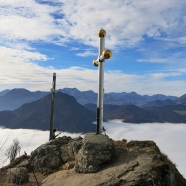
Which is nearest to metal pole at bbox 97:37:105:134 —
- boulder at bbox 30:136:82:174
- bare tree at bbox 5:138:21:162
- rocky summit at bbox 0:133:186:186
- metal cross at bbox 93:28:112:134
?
metal cross at bbox 93:28:112:134

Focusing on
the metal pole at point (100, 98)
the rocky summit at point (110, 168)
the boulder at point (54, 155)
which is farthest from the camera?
the boulder at point (54, 155)

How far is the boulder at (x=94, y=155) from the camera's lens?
48.6 feet

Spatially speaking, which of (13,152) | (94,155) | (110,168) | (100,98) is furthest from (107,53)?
(13,152)

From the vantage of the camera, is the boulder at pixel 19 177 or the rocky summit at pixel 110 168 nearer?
the rocky summit at pixel 110 168

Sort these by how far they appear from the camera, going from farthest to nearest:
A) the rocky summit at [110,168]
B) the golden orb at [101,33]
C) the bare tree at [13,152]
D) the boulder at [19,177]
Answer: the bare tree at [13,152] < the boulder at [19,177] < the golden orb at [101,33] < the rocky summit at [110,168]

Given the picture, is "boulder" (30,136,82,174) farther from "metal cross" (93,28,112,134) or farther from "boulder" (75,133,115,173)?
"boulder" (75,133,115,173)

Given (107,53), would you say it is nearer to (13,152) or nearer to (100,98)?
(100,98)

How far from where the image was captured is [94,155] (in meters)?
15.0

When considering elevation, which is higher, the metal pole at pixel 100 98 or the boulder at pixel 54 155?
the metal pole at pixel 100 98

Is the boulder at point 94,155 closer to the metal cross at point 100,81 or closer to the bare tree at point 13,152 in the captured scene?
the metal cross at point 100,81

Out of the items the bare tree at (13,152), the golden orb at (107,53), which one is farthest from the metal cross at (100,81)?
the bare tree at (13,152)

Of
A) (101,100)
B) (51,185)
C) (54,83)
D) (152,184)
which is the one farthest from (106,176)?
→ (54,83)

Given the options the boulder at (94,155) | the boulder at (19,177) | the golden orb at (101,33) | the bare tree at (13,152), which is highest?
the golden orb at (101,33)

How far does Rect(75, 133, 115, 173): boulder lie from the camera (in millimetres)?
14805
